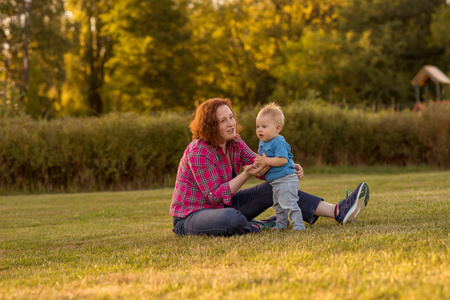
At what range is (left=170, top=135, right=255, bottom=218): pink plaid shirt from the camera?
18.2 ft

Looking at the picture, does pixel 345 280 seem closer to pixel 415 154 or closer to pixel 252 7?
pixel 415 154

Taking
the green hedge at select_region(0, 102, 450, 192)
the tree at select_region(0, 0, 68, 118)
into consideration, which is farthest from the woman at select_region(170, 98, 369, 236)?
the tree at select_region(0, 0, 68, 118)

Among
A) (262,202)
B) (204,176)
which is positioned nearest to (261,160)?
(204,176)

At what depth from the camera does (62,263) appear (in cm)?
480

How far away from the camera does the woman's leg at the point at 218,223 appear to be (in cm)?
546

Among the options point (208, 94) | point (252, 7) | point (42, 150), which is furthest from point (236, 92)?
point (42, 150)

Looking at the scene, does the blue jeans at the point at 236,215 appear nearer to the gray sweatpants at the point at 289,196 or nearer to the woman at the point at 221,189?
the woman at the point at 221,189

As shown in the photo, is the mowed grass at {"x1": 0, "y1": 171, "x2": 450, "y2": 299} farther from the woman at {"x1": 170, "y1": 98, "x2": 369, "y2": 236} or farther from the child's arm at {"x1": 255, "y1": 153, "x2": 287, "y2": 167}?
the child's arm at {"x1": 255, "y1": 153, "x2": 287, "y2": 167}

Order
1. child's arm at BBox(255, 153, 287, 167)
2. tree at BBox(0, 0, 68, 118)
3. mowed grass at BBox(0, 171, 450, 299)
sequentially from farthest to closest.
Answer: tree at BBox(0, 0, 68, 118) < child's arm at BBox(255, 153, 287, 167) < mowed grass at BBox(0, 171, 450, 299)

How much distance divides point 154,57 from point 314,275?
3420cm

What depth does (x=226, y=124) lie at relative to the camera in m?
5.59

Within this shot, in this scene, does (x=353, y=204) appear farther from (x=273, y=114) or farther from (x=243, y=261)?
(x=243, y=261)

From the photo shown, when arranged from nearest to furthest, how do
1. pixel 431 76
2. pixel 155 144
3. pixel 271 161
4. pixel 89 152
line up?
pixel 271 161 → pixel 89 152 → pixel 155 144 → pixel 431 76

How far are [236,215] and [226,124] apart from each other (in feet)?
3.13
